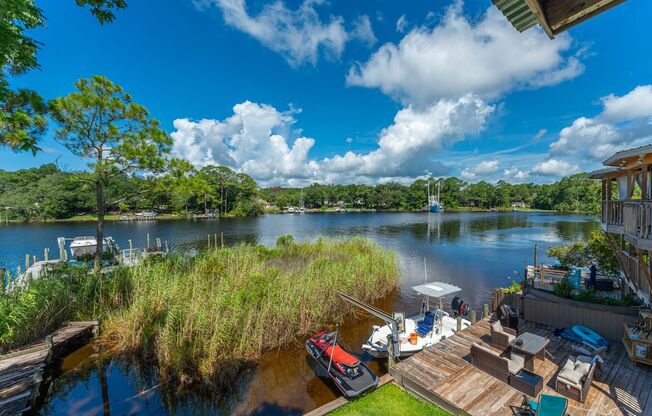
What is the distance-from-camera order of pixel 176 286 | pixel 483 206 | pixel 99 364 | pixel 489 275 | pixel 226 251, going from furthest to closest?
1. pixel 483 206
2. pixel 489 275
3. pixel 226 251
4. pixel 176 286
5. pixel 99 364

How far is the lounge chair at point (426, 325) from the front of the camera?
29.8ft

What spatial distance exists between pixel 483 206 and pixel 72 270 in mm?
112923

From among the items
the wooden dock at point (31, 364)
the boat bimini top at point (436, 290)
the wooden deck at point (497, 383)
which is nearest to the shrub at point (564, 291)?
the wooden deck at point (497, 383)

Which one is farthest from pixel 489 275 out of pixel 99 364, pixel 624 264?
pixel 99 364

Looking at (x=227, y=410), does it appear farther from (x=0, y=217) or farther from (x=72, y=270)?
(x=0, y=217)

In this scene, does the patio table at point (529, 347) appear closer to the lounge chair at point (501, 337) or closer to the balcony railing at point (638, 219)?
the lounge chair at point (501, 337)

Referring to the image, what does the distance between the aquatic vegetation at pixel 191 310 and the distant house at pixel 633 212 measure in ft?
29.5

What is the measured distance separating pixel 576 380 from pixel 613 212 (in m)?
5.77

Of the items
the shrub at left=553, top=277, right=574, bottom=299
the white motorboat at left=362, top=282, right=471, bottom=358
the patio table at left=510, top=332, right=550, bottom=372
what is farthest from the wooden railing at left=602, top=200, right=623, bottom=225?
the white motorboat at left=362, top=282, right=471, bottom=358

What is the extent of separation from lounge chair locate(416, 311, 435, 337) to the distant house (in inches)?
202

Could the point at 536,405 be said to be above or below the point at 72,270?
below

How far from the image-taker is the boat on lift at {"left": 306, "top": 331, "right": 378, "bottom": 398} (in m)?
6.54

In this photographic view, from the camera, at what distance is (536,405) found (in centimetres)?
516

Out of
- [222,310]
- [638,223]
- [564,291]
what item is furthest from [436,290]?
[222,310]
